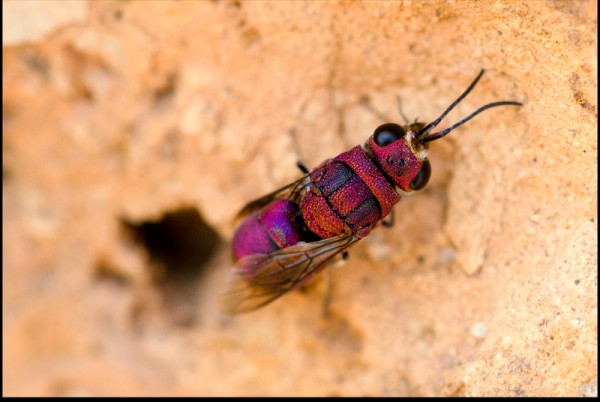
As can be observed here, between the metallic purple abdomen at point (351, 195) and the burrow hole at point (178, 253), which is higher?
the burrow hole at point (178, 253)

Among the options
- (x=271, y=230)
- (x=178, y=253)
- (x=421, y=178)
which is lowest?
(x=421, y=178)

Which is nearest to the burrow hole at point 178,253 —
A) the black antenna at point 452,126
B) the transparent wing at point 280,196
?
the transparent wing at point 280,196

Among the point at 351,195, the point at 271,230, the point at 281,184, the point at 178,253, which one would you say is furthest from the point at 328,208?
the point at 178,253

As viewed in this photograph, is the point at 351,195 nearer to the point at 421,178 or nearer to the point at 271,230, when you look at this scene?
the point at 421,178

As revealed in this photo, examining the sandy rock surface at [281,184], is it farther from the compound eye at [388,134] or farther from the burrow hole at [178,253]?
the compound eye at [388,134]

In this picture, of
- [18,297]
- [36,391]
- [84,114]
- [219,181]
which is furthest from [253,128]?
[36,391]

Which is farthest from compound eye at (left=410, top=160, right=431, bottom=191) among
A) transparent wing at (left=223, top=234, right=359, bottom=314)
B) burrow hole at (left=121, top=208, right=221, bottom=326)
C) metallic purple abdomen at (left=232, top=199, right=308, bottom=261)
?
burrow hole at (left=121, top=208, right=221, bottom=326)

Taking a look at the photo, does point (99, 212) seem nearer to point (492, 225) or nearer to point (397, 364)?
point (397, 364)
